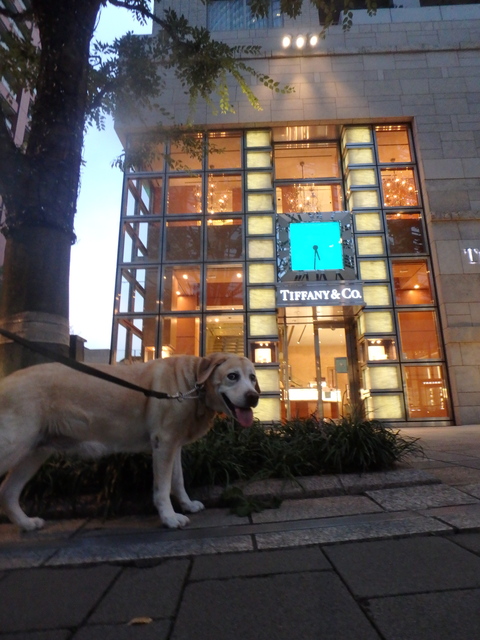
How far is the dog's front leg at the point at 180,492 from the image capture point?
111 inches

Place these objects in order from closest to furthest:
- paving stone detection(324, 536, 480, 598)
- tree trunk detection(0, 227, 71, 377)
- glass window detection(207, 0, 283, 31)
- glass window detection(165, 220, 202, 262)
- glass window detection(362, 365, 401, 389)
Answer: paving stone detection(324, 536, 480, 598)
tree trunk detection(0, 227, 71, 377)
glass window detection(362, 365, 401, 389)
glass window detection(165, 220, 202, 262)
glass window detection(207, 0, 283, 31)

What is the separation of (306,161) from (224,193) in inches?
121

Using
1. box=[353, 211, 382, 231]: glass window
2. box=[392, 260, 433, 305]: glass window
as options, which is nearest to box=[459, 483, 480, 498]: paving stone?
box=[392, 260, 433, 305]: glass window

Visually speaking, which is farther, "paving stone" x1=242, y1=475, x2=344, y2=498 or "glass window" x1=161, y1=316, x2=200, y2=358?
"glass window" x1=161, y1=316, x2=200, y2=358

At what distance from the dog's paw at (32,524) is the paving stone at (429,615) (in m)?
→ 2.16

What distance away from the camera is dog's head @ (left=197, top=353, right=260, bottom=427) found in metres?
2.53

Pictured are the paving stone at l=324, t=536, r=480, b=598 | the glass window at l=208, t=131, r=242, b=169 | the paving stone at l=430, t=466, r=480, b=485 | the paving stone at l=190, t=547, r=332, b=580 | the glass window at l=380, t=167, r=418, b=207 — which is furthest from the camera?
the glass window at l=208, t=131, r=242, b=169

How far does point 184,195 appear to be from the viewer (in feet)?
41.5

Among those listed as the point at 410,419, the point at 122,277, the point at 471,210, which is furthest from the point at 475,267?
the point at 122,277

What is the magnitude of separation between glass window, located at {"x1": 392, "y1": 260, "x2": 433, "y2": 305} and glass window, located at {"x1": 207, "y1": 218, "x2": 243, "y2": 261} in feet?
15.3

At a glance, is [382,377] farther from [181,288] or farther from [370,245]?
[181,288]

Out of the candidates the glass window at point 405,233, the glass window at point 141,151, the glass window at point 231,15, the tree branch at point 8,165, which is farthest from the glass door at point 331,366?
the glass window at point 231,15

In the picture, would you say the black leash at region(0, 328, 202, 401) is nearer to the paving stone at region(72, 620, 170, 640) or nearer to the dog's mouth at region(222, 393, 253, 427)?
the dog's mouth at region(222, 393, 253, 427)

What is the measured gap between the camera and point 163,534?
2381mm
